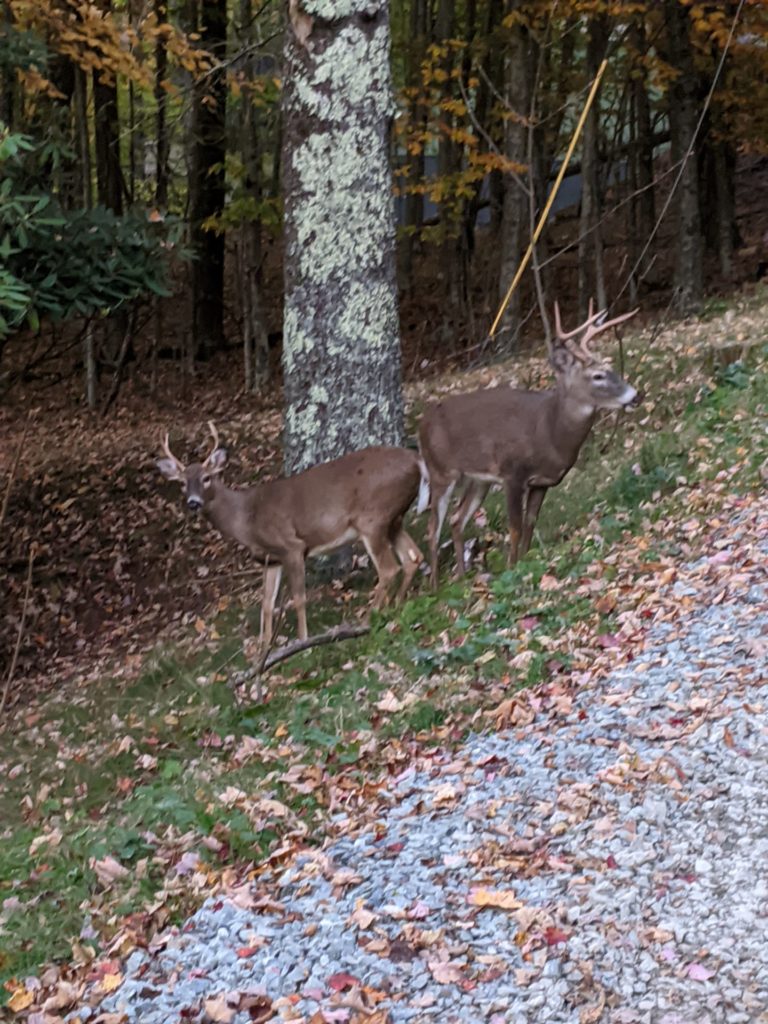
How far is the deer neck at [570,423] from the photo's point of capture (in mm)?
8336

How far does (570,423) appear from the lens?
8.35 meters

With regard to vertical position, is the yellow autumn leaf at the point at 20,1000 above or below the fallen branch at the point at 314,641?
below

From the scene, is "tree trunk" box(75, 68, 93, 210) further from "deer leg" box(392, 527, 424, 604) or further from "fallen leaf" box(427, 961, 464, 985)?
"fallen leaf" box(427, 961, 464, 985)

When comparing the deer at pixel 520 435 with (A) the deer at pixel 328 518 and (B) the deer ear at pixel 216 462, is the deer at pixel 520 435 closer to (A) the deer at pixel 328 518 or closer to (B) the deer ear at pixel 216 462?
(A) the deer at pixel 328 518

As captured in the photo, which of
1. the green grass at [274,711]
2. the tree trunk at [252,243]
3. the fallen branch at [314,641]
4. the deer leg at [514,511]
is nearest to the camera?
the green grass at [274,711]

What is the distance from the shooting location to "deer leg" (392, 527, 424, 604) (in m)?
8.58

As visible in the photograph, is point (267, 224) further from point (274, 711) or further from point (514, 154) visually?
point (274, 711)

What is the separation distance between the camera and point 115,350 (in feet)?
66.1

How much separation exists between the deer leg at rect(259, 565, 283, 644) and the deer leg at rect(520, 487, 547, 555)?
1.71 m

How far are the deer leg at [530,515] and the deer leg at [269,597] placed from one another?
1.71 metres

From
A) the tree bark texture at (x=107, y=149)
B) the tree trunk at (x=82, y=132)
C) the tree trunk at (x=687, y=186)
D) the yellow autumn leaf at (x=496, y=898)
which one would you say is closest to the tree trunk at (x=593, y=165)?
the tree trunk at (x=687, y=186)

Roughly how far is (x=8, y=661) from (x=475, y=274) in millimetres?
14050

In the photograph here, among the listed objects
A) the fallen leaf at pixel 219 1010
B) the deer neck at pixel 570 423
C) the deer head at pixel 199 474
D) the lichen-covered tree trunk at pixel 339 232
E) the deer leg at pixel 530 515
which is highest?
the lichen-covered tree trunk at pixel 339 232

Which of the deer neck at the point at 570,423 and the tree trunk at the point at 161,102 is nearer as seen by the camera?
the deer neck at the point at 570,423
